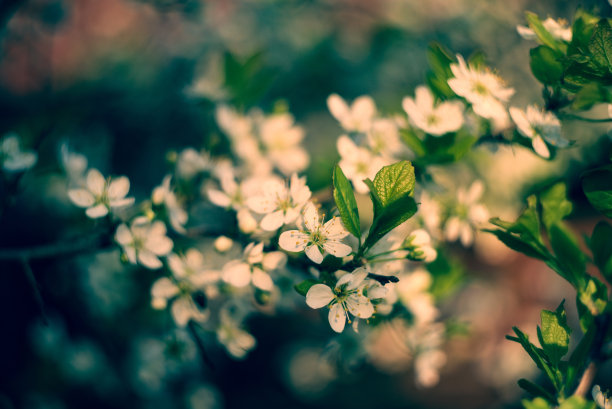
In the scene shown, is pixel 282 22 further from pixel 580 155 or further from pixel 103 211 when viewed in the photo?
pixel 103 211

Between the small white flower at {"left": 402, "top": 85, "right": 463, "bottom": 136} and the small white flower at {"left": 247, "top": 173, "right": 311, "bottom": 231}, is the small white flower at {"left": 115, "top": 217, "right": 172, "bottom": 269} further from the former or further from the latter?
the small white flower at {"left": 402, "top": 85, "right": 463, "bottom": 136}

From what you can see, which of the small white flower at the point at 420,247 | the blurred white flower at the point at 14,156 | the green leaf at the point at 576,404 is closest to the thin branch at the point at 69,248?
the blurred white flower at the point at 14,156

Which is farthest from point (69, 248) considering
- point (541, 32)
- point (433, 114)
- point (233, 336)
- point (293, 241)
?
point (541, 32)

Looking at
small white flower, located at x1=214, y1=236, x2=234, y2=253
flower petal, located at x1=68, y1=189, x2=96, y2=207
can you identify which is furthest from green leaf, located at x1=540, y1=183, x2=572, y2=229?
flower petal, located at x1=68, y1=189, x2=96, y2=207

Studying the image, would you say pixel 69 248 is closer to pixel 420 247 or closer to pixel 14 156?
pixel 14 156

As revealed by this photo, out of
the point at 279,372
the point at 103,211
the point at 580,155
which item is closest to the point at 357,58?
the point at 580,155

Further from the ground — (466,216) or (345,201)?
(345,201)
